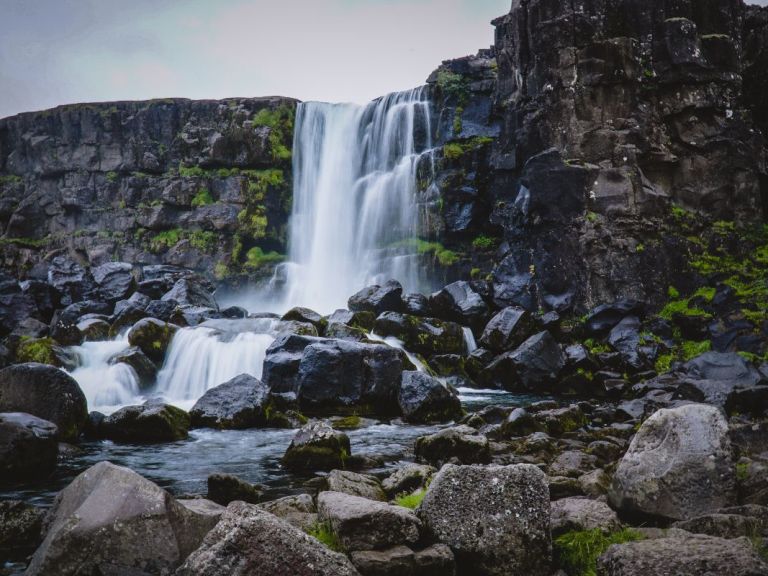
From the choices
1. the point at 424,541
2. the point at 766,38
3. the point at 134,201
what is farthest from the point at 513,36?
the point at 134,201

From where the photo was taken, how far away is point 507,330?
1950 centimetres

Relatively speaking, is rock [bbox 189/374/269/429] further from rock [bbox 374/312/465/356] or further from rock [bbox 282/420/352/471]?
rock [bbox 374/312/465/356]

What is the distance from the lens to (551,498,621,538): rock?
14.9ft

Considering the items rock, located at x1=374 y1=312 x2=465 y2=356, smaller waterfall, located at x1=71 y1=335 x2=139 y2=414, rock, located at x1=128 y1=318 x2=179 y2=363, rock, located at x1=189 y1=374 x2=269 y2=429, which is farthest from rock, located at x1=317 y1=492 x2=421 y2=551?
rock, located at x1=128 y1=318 x2=179 y2=363

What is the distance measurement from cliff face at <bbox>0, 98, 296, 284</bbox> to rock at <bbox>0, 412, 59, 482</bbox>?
1269 inches

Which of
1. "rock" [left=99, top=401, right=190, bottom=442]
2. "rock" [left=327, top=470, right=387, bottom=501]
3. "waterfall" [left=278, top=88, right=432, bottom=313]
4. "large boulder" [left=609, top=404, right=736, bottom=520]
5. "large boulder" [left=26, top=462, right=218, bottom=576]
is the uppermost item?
"waterfall" [left=278, top=88, right=432, bottom=313]

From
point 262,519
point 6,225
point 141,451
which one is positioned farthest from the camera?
point 6,225

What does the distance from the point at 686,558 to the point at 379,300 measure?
18.7m

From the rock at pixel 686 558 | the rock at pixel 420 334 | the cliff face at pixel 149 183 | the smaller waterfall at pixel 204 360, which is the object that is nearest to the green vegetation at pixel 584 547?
the rock at pixel 686 558

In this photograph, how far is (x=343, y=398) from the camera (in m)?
13.9

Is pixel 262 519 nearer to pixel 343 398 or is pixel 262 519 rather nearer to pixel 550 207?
pixel 343 398

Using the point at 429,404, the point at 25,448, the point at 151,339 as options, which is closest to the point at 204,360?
the point at 151,339

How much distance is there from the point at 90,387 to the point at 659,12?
78.6ft

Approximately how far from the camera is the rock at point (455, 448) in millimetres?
8844
